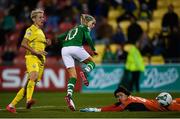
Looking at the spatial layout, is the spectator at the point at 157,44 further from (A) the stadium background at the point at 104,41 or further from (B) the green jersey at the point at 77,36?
(B) the green jersey at the point at 77,36

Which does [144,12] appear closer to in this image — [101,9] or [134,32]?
[134,32]

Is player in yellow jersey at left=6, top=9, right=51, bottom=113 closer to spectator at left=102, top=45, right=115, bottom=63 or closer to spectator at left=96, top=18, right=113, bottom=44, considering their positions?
spectator at left=102, top=45, right=115, bottom=63

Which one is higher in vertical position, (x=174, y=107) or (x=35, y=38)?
(x=35, y=38)

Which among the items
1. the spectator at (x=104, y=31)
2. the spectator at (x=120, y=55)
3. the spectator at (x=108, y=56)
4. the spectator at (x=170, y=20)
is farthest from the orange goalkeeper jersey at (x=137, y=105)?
the spectator at (x=104, y=31)

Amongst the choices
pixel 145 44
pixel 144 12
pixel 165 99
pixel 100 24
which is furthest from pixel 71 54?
pixel 144 12

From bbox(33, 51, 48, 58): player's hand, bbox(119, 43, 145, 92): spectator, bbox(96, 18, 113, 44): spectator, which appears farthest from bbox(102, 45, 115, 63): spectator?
bbox(33, 51, 48, 58): player's hand

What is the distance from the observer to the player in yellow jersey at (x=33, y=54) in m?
15.4

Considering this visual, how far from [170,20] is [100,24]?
3.00 meters

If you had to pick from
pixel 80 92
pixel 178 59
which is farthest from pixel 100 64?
pixel 178 59

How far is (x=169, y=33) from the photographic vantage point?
27.3 metres

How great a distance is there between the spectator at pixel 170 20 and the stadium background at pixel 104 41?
0.04 meters

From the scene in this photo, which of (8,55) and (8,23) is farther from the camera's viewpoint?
(8,23)

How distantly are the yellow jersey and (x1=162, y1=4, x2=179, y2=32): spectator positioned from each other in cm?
1235

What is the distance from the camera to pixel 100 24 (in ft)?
93.3
